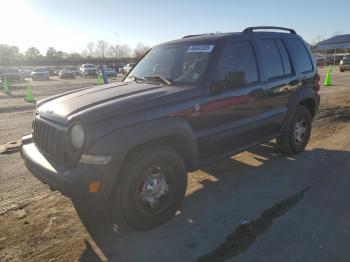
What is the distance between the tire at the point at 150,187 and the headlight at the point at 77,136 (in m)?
0.52

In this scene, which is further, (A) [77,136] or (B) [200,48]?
(B) [200,48]

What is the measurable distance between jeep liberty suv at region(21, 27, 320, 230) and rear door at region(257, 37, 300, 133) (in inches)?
0.7

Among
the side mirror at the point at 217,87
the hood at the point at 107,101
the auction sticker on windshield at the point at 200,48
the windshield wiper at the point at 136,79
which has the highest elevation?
the auction sticker on windshield at the point at 200,48

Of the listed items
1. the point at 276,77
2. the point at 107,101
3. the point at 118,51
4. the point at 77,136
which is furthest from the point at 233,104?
the point at 118,51

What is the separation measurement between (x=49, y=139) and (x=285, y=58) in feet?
13.0

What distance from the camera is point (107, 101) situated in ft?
11.9

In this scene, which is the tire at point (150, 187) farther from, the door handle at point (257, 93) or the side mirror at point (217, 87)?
the door handle at point (257, 93)

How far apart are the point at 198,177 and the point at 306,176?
164cm

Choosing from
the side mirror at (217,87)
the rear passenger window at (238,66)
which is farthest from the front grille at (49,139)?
the rear passenger window at (238,66)

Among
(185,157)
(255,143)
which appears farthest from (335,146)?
(185,157)

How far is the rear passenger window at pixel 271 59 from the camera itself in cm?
510

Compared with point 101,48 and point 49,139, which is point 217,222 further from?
point 101,48

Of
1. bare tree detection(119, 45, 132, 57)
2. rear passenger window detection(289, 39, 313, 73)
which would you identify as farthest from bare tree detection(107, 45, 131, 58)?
rear passenger window detection(289, 39, 313, 73)

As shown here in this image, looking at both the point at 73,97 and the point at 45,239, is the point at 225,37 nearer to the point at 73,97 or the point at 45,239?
the point at 73,97
